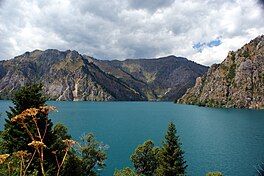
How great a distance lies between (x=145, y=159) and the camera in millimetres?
71250

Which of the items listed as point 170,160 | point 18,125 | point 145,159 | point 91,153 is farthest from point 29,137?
point 145,159

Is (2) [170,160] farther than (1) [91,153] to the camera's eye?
No

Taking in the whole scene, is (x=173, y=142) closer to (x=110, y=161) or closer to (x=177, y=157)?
(x=177, y=157)

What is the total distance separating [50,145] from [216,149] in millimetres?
90830

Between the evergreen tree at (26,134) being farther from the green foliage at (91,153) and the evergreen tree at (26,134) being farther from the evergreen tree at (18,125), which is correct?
the green foliage at (91,153)

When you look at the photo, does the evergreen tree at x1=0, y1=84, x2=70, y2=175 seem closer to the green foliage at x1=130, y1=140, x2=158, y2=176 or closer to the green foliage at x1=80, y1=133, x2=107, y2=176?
the green foliage at x1=80, y1=133, x2=107, y2=176

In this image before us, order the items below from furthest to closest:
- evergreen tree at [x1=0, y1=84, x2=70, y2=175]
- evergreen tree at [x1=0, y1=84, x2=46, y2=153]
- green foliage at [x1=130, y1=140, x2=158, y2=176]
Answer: green foliage at [x1=130, y1=140, x2=158, y2=176] < evergreen tree at [x1=0, y1=84, x2=46, y2=153] < evergreen tree at [x1=0, y1=84, x2=70, y2=175]

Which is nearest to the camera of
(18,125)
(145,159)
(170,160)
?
(18,125)

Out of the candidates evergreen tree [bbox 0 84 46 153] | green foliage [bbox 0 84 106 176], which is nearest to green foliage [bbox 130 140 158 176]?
green foliage [bbox 0 84 106 176]

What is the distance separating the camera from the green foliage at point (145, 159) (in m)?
70.2

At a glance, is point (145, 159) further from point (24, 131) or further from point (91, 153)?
point (24, 131)

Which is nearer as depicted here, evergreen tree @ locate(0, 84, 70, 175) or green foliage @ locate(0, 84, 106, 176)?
green foliage @ locate(0, 84, 106, 176)

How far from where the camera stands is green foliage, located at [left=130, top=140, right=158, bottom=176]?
230 ft

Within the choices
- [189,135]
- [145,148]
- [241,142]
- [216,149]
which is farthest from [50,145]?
[189,135]
